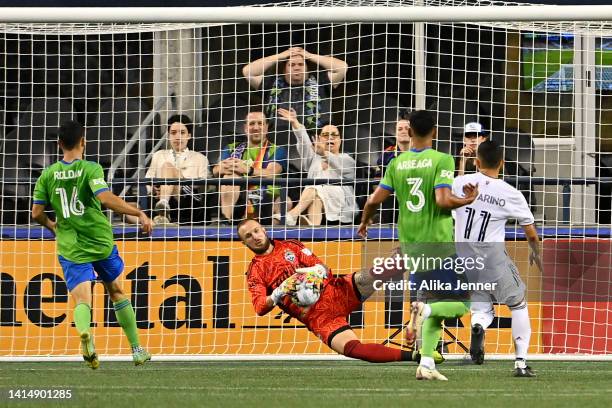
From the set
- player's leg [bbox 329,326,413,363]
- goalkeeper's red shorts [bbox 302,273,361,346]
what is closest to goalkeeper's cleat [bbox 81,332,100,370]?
goalkeeper's red shorts [bbox 302,273,361,346]

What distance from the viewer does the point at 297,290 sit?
10.2 metres

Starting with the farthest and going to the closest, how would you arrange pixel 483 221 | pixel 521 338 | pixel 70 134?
pixel 483 221 < pixel 70 134 < pixel 521 338

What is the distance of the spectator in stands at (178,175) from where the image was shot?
1301 centimetres

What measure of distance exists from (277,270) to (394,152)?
9.79ft

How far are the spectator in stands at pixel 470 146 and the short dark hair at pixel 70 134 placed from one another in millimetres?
4036

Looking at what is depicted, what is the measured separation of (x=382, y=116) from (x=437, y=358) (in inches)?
156

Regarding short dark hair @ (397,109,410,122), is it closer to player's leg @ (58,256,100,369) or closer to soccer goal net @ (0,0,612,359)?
soccer goal net @ (0,0,612,359)

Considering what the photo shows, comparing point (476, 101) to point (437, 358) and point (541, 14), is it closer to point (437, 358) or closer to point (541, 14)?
point (541, 14)

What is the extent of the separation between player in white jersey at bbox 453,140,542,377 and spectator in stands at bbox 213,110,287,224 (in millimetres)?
2904

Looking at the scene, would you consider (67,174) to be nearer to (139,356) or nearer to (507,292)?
(139,356)

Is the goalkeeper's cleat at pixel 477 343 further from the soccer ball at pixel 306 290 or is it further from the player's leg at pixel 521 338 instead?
the soccer ball at pixel 306 290

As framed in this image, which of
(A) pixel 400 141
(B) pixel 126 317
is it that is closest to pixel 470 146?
(A) pixel 400 141

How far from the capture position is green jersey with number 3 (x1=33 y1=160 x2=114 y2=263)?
10242 mm

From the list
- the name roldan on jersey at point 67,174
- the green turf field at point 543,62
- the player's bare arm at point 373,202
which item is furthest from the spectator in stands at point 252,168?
the player's bare arm at point 373,202
